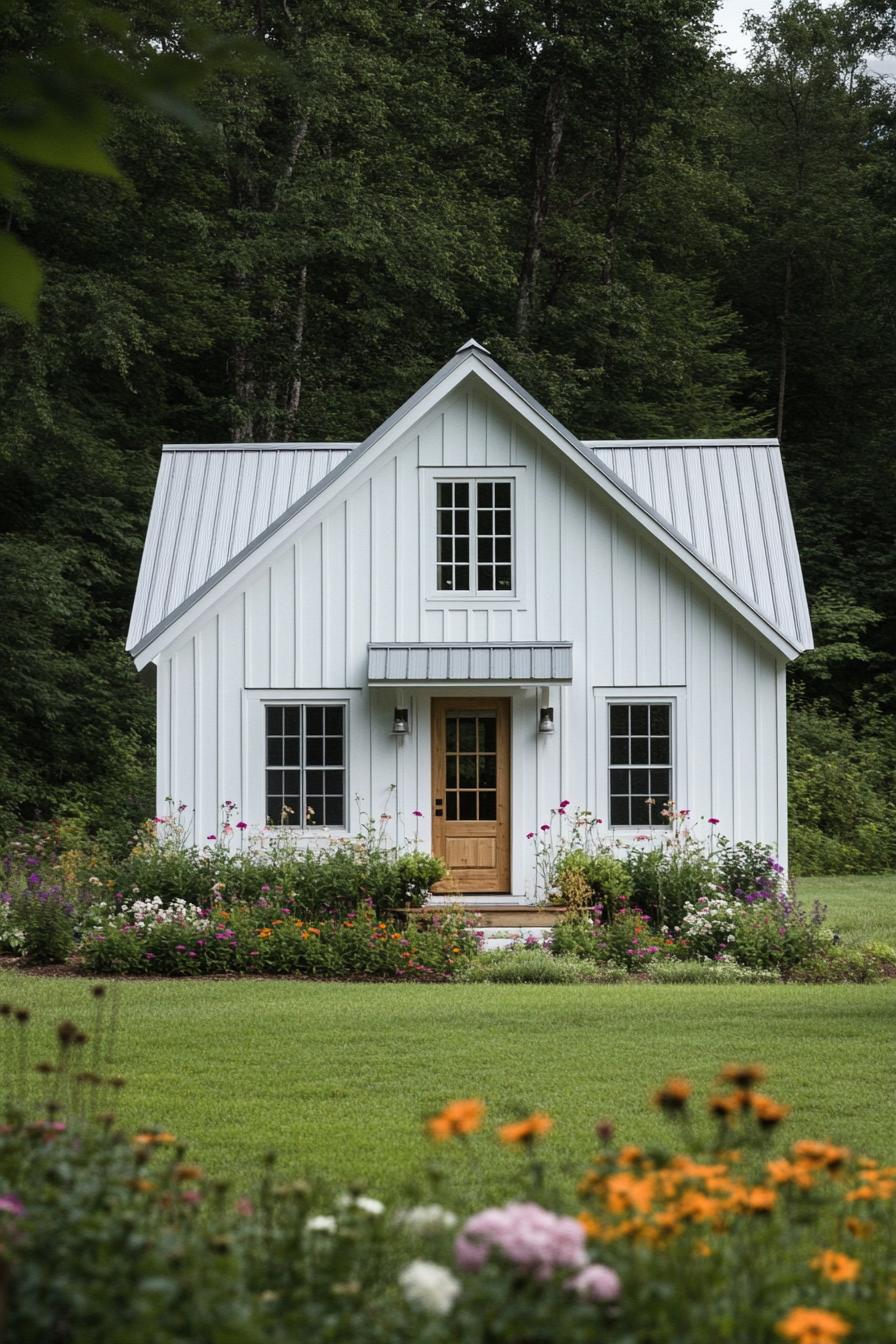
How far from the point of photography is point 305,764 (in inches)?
636

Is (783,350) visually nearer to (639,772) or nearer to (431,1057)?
(639,772)

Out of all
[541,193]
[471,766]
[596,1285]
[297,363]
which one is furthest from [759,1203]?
[541,193]

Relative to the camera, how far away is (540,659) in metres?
15.8

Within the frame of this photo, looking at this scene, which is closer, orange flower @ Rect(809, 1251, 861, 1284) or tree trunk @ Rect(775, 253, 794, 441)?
orange flower @ Rect(809, 1251, 861, 1284)

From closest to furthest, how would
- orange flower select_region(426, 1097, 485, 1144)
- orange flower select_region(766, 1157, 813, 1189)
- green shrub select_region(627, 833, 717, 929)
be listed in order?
orange flower select_region(426, 1097, 485, 1144), orange flower select_region(766, 1157, 813, 1189), green shrub select_region(627, 833, 717, 929)

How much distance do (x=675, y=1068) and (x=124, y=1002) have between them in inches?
171

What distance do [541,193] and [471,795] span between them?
59.7 feet

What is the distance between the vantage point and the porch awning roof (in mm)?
15609

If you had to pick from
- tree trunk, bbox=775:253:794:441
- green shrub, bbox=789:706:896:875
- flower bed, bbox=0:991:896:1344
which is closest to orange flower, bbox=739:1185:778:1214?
Result: flower bed, bbox=0:991:896:1344

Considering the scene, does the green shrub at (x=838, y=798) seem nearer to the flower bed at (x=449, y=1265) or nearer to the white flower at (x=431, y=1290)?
the flower bed at (x=449, y=1265)

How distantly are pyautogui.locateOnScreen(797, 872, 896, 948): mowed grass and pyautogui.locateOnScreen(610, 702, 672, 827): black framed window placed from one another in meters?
2.25

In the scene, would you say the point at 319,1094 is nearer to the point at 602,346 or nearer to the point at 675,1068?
the point at 675,1068

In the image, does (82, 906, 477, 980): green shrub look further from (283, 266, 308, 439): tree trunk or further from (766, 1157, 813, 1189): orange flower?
(283, 266, 308, 439): tree trunk

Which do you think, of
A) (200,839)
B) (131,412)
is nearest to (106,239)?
(131,412)
